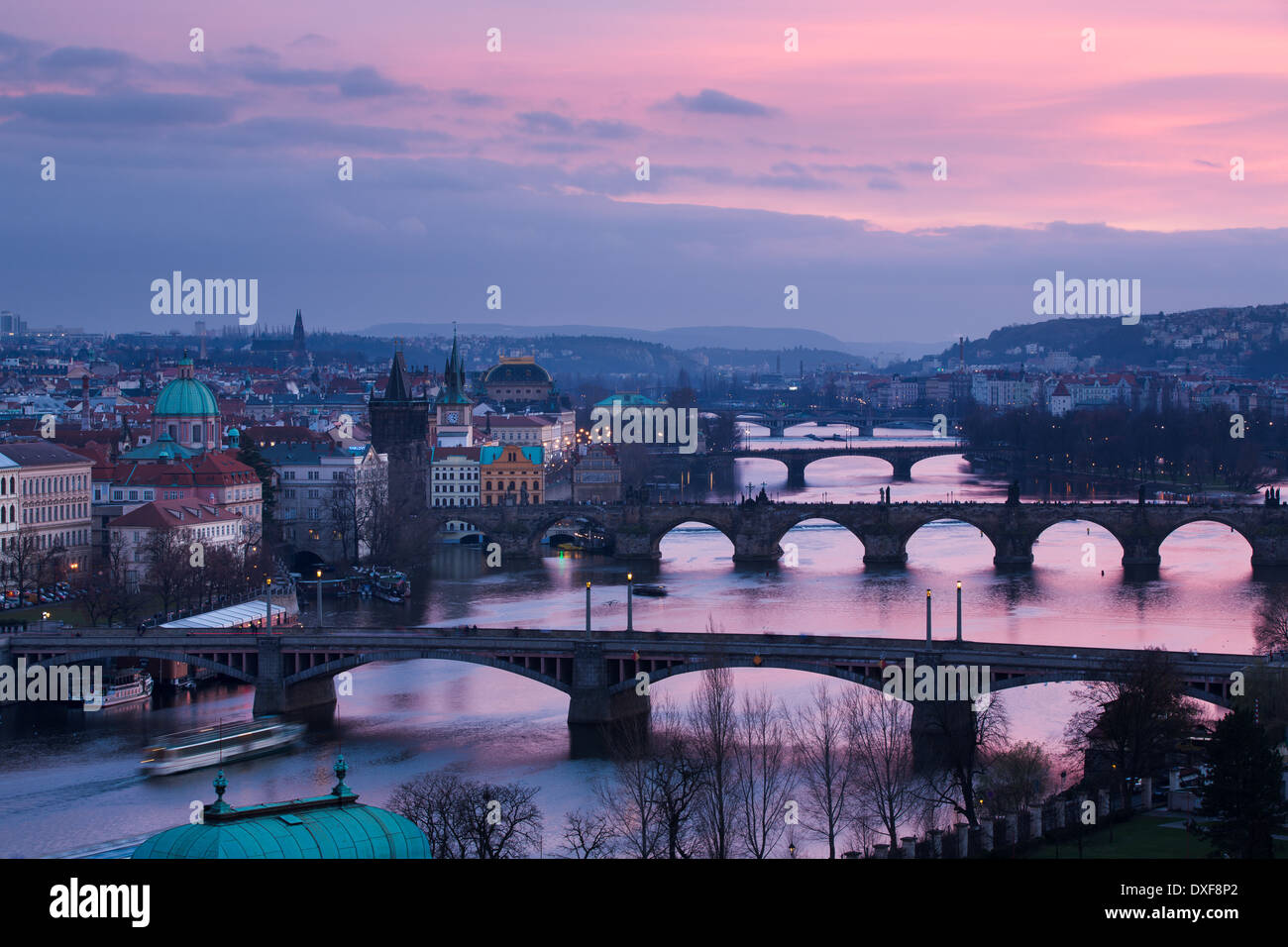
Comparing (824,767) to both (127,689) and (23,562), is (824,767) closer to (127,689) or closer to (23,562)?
(127,689)

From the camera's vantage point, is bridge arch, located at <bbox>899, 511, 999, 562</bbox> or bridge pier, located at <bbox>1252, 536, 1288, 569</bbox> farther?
bridge arch, located at <bbox>899, 511, 999, 562</bbox>

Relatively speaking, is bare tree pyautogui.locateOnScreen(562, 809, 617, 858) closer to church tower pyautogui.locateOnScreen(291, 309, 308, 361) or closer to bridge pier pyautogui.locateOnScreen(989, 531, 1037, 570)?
bridge pier pyautogui.locateOnScreen(989, 531, 1037, 570)

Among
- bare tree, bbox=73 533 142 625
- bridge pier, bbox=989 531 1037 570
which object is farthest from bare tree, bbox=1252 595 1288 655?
bare tree, bbox=73 533 142 625

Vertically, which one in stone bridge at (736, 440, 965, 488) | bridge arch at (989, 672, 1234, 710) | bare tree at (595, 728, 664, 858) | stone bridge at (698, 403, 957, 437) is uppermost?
stone bridge at (698, 403, 957, 437)

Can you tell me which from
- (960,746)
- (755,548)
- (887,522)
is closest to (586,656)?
(960,746)

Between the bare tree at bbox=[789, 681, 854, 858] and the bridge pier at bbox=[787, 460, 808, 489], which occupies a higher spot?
the bridge pier at bbox=[787, 460, 808, 489]

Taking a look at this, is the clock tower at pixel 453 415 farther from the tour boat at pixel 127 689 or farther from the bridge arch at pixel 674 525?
the tour boat at pixel 127 689
